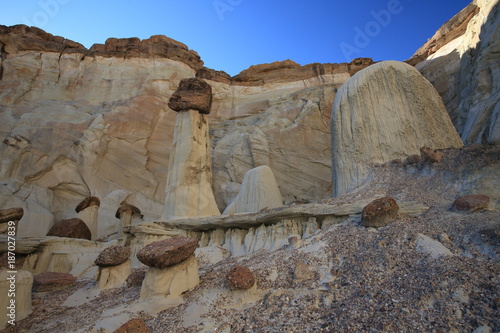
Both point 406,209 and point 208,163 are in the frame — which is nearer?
point 406,209

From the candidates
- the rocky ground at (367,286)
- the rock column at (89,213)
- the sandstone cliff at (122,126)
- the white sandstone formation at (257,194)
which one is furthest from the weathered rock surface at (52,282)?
the sandstone cliff at (122,126)

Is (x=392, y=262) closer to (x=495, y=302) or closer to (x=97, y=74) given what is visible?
(x=495, y=302)

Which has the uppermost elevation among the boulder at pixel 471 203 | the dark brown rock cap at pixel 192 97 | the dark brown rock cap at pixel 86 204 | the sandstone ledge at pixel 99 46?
the sandstone ledge at pixel 99 46

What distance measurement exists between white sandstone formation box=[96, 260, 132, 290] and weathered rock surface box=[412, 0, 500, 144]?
338 inches

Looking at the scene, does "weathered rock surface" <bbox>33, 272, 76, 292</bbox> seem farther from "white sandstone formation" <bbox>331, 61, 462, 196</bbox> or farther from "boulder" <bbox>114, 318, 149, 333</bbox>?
"white sandstone formation" <bbox>331, 61, 462, 196</bbox>

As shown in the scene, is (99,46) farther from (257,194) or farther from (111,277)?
(111,277)

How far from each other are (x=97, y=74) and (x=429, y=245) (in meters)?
21.8

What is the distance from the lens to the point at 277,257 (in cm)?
464

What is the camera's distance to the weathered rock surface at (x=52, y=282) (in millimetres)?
6259

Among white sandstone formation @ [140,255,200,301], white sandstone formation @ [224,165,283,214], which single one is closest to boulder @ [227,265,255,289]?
white sandstone formation @ [140,255,200,301]

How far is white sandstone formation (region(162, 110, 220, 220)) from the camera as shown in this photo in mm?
9469

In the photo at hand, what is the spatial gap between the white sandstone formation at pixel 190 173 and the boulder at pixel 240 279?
5644mm

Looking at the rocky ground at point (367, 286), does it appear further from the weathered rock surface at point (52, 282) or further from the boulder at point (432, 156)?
the weathered rock surface at point (52, 282)

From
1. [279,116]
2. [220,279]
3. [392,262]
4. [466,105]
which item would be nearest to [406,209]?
[392,262]
